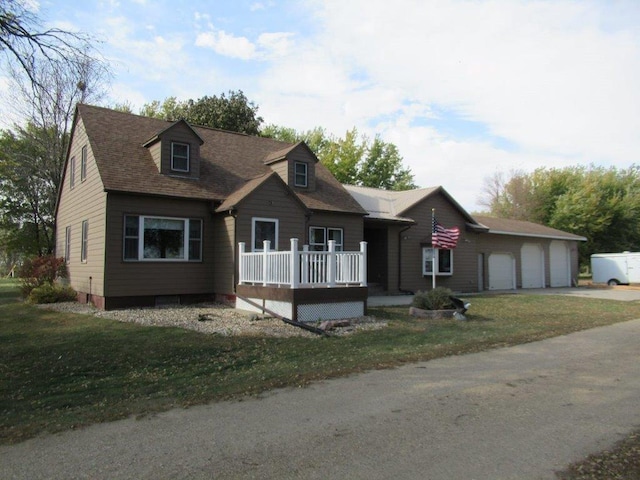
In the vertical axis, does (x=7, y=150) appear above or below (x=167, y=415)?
above

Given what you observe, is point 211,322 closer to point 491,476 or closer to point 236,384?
point 236,384

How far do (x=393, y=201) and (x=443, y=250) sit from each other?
129 inches

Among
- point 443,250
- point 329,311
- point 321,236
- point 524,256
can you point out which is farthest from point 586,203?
point 329,311

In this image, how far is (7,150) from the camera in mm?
29625

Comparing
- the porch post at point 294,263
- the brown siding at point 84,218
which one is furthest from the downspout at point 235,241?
the brown siding at point 84,218

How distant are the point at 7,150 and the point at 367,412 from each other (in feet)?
105

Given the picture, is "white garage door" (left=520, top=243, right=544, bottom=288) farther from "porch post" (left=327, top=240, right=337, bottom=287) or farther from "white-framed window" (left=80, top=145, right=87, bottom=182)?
"white-framed window" (left=80, top=145, right=87, bottom=182)

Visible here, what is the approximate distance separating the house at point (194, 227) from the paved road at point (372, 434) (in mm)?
6039

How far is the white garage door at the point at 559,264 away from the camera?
98.0 ft

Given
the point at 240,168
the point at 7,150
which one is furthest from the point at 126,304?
the point at 7,150

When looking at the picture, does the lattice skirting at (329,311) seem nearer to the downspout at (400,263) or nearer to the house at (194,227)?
the house at (194,227)

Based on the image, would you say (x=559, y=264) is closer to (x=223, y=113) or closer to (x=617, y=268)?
(x=617, y=268)

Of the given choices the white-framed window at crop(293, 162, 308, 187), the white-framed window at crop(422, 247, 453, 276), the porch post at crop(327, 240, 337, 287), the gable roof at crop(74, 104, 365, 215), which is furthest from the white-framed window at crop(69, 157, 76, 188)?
the white-framed window at crop(422, 247, 453, 276)

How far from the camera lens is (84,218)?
1688cm
